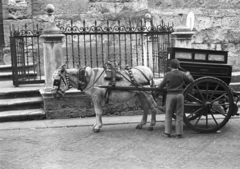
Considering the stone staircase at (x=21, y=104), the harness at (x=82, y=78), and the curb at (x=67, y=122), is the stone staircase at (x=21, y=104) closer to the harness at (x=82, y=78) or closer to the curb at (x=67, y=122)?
the curb at (x=67, y=122)

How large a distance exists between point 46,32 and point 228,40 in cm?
758

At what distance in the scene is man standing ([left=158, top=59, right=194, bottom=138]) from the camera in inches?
261

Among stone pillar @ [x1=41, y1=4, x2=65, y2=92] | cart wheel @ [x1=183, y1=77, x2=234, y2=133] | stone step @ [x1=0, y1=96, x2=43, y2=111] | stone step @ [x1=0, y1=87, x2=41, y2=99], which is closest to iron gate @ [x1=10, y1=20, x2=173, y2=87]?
stone pillar @ [x1=41, y1=4, x2=65, y2=92]

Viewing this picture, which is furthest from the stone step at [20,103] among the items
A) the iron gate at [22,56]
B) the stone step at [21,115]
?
the iron gate at [22,56]

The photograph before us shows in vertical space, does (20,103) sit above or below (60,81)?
below

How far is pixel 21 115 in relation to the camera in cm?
823

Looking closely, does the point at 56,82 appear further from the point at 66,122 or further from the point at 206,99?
the point at 206,99

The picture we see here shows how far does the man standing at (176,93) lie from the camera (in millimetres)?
6629

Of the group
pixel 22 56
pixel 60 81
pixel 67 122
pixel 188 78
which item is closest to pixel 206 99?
pixel 188 78

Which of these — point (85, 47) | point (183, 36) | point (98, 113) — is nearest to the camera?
point (98, 113)

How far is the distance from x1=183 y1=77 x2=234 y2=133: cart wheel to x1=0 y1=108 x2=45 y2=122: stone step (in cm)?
339

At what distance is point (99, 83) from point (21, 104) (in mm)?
2376

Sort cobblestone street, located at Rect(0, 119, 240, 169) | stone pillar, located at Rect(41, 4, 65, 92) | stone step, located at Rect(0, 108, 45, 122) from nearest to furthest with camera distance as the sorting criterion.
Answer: cobblestone street, located at Rect(0, 119, 240, 169), stone step, located at Rect(0, 108, 45, 122), stone pillar, located at Rect(41, 4, 65, 92)

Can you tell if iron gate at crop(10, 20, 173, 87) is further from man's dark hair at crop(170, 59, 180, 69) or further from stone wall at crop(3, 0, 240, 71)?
man's dark hair at crop(170, 59, 180, 69)
